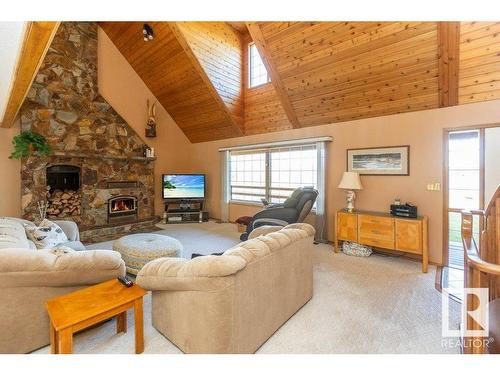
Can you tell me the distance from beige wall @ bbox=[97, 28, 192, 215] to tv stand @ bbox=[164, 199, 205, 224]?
15.8 inches

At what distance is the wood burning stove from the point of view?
18.7ft

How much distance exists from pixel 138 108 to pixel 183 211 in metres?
2.89

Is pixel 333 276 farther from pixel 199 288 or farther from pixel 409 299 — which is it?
pixel 199 288

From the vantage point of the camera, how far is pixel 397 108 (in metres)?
3.79

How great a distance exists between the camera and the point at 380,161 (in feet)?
13.1

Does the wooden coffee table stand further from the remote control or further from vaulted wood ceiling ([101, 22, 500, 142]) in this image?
vaulted wood ceiling ([101, 22, 500, 142])

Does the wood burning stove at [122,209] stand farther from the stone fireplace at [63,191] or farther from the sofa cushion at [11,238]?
the sofa cushion at [11,238]

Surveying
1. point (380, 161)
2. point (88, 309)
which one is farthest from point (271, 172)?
point (88, 309)

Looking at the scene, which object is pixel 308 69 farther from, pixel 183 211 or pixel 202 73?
pixel 183 211

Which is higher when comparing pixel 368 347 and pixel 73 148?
pixel 73 148
